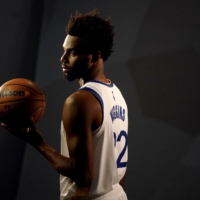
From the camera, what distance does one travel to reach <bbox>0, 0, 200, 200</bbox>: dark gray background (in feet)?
6.40

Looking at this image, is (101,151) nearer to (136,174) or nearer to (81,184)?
(81,184)

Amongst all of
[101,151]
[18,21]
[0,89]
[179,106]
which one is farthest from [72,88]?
[101,151]

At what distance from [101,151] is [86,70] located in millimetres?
345

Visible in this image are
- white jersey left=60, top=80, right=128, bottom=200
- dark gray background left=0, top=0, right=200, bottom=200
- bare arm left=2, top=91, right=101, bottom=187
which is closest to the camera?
bare arm left=2, top=91, right=101, bottom=187

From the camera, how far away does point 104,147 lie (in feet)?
4.06

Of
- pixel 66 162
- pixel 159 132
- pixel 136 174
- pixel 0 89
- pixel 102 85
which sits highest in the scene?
pixel 102 85

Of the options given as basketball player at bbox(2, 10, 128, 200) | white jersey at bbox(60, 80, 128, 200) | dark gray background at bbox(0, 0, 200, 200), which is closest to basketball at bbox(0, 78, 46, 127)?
basketball player at bbox(2, 10, 128, 200)

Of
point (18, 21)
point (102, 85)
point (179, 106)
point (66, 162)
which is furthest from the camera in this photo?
point (18, 21)

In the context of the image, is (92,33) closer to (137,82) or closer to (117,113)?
(117,113)

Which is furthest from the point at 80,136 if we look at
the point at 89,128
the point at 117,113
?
the point at 117,113

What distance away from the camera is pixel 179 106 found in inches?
77.3

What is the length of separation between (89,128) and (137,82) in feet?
3.26

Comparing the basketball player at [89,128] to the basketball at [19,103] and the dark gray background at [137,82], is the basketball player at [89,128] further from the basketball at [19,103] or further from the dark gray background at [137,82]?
the dark gray background at [137,82]

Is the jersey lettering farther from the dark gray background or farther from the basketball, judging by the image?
the dark gray background
